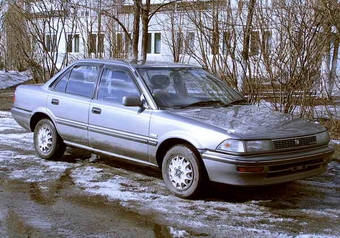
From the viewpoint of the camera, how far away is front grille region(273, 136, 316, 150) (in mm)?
5152

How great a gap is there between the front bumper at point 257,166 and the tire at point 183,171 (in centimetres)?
14

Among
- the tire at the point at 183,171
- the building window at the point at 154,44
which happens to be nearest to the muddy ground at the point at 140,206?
the tire at the point at 183,171

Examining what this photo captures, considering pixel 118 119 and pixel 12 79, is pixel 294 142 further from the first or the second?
pixel 12 79

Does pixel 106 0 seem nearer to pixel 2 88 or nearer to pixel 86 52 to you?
pixel 86 52

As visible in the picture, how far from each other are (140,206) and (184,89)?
1795mm

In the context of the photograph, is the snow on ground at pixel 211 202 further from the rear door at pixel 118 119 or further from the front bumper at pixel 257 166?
the rear door at pixel 118 119

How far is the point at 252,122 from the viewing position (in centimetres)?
550

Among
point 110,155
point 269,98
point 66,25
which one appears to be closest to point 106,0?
point 66,25

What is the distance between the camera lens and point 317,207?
5.31 meters

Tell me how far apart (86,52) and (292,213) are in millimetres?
12033

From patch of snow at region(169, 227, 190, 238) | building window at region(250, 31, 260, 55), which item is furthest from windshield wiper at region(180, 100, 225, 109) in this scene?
building window at region(250, 31, 260, 55)

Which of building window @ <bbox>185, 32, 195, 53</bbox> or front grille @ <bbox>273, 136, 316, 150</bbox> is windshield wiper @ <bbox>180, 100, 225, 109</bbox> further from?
building window @ <bbox>185, 32, 195, 53</bbox>

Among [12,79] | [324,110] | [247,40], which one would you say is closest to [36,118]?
[247,40]

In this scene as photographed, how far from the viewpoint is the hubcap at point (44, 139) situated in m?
7.21
